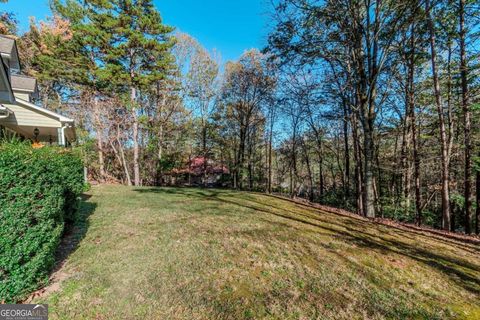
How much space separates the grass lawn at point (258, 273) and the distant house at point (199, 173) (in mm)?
17789

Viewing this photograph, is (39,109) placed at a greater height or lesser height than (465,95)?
lesser

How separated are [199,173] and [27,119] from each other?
1790 cm

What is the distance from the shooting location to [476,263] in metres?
3.89

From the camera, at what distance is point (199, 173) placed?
2494 cm

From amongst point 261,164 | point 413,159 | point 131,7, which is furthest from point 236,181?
point 131,7

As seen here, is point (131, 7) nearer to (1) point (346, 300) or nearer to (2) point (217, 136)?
(2) point (217, 136)

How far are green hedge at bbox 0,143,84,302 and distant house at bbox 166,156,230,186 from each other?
1916 cm

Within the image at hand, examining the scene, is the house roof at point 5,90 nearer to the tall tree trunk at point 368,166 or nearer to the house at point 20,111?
the house at point 20,111

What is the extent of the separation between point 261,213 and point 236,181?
1361 centimetres

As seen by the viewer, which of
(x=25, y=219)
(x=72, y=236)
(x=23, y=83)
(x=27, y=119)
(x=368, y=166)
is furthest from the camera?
(x=23, y=83)

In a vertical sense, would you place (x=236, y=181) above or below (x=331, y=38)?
below

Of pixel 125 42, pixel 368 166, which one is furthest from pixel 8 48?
pixel 368 166

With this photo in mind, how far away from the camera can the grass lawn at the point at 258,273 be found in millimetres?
2463

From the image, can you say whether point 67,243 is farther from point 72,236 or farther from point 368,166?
point 368,166
